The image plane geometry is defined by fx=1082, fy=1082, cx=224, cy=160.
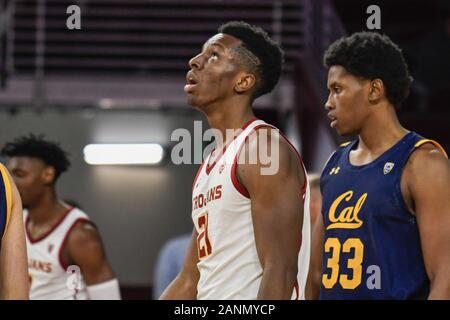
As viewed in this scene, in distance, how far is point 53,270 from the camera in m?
6.80

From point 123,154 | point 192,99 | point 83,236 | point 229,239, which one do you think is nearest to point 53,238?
point 83,236

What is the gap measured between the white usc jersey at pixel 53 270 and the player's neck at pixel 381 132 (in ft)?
8.54

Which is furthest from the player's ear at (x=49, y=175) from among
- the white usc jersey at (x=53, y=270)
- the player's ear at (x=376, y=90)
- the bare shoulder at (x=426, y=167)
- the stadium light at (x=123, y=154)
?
the stadium light at (x=123, y=154)

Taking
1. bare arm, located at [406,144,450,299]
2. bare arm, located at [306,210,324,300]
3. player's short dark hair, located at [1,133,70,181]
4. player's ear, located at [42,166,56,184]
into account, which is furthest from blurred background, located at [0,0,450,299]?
bare arm, located at [406,144,450,299]

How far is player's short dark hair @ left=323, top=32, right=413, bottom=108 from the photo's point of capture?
4.74 m

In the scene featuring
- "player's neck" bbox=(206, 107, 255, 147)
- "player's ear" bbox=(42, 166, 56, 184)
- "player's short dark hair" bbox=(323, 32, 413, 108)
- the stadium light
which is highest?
"player's short dark hair" bbox=(323, 32, 413, 108)

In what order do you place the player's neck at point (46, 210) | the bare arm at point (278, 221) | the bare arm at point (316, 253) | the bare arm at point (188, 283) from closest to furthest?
the bare arm at point (278, 221), the bare arm at point (188, 283), the bare arm at point (316, 253), the player's neck at point (46, 210)

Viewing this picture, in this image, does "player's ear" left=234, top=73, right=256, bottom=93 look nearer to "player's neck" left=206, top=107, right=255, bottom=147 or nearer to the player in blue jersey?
"player's neck" left=206, top=107, right=255, bottom=147

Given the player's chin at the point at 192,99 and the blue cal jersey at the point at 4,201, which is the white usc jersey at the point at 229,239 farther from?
the blue cal jersey at the point at 4,201

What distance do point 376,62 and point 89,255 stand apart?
2.68m

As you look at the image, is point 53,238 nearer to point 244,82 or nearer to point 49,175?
point 49,175

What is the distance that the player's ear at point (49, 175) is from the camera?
720 centimetres

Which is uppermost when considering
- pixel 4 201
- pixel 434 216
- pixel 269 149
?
pixel 269 149

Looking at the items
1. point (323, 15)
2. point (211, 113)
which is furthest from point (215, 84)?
point (323, 15)
